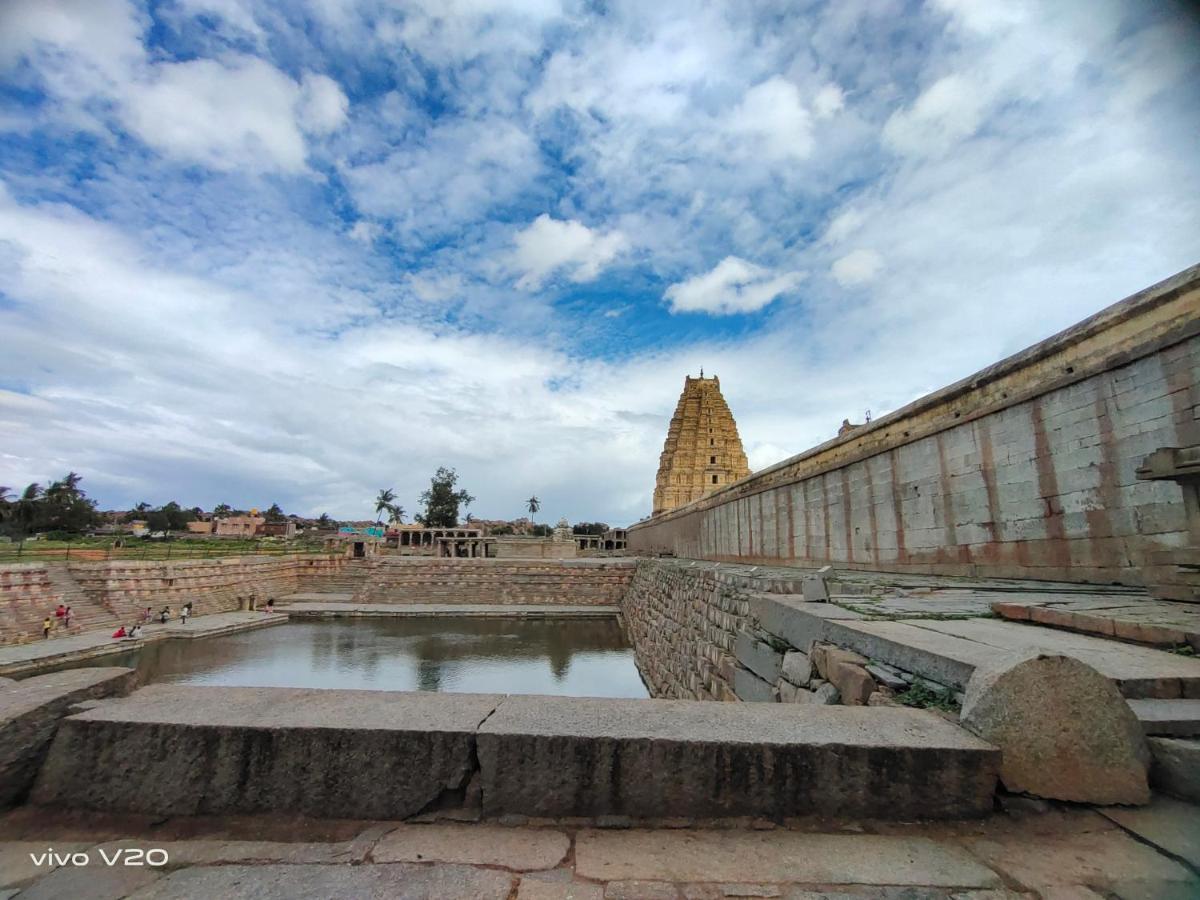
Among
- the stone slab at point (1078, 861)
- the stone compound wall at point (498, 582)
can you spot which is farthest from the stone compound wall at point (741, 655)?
the stone compound wall at point (498, 582)

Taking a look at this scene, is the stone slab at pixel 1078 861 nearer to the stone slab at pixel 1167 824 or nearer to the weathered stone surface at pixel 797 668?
the stone slab at pixel 1167 824

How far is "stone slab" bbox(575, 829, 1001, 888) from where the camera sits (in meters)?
1.72

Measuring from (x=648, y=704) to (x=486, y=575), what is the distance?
104ft

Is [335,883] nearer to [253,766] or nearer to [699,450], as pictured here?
[253,766]

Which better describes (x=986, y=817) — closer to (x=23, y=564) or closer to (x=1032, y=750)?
(x=1032, y=750)

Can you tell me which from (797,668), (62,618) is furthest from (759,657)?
Result: (62,618)

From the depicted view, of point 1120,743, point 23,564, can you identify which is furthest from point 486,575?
point 1120,743

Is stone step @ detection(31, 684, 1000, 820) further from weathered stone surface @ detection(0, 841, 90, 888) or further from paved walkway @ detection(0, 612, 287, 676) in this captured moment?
paved walkway @ detection(0, 612, 287, 676)

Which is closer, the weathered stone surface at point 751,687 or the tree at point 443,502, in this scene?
the weathered stone surface at point 751,687

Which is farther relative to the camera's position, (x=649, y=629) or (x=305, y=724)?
(x=649, y=629)

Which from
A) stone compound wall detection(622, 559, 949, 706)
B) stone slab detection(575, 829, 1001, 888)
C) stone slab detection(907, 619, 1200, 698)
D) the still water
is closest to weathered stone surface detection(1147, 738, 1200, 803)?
Answer: stone slab detection(907, 619, 1200, 698)

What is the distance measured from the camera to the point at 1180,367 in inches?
217

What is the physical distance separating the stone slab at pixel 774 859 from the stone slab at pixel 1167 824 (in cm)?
61

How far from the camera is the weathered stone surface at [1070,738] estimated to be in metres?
2.01
